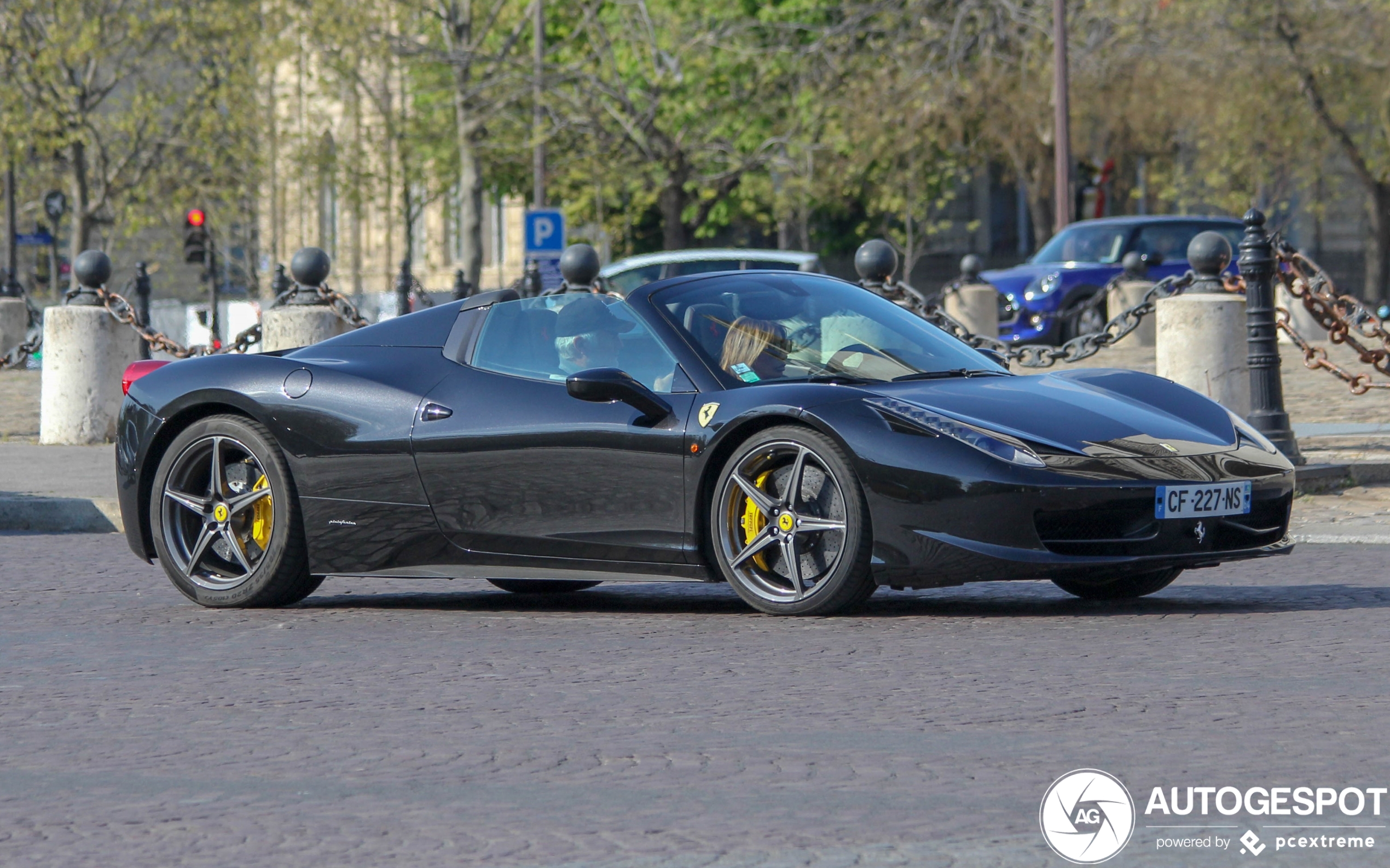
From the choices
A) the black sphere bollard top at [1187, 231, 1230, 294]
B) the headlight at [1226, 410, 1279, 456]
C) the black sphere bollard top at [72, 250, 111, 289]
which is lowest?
the headlight at [1226, 410, 1279, 456]

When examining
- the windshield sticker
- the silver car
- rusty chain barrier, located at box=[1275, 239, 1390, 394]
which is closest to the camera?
the windshield sticker

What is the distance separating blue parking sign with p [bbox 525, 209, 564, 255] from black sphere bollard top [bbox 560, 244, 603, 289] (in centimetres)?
1396

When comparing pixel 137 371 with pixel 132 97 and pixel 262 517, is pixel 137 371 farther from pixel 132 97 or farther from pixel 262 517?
pixel 132 97

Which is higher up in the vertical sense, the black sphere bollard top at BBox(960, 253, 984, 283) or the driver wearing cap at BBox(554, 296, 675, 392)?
the black sphere bollard top at BBox(960, 253, 984, 283)

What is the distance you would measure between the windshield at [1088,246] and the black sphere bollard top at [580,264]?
1243cm

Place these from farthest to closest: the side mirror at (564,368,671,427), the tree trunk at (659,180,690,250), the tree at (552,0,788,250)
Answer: the tree trunk at (659,180,690,250) → the tree at (552,0,788,250) → the side mirror at (564,368,671,427)

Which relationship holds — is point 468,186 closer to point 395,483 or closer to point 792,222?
point 792,222

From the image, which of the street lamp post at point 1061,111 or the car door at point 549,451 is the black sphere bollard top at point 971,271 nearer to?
the street lamp post at point 1061,111

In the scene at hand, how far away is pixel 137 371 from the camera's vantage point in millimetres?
9008

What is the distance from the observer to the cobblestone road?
4.21 m

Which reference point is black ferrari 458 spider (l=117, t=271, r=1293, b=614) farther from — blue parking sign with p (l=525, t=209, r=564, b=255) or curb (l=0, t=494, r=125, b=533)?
blue parking sign with p (l=525, t=209, r=564, b=255)

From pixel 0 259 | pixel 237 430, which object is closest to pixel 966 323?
pixel 237 430

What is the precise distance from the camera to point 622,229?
165 ft

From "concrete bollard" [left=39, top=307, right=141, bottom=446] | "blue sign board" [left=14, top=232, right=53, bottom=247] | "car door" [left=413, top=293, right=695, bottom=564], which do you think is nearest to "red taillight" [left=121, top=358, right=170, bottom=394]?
"car door" [left=413, top=293, right=695, bottom=564]
